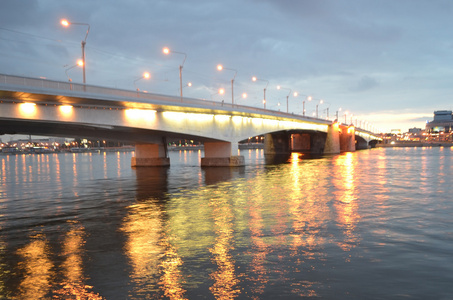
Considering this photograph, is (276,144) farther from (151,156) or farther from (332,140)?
(151,156)

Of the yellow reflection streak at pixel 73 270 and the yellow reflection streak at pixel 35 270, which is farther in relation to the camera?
the yellow reflection streak at pixel 35 270

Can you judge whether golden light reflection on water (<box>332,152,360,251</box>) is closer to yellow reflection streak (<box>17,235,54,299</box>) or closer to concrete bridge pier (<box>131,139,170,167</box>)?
yellow reflection streak (<box>17,235,54,299</box>)

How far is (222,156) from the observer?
56.6 metres

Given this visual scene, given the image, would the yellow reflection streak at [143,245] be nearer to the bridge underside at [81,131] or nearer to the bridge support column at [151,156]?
the bridge underside at [81,131]

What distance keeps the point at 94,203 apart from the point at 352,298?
18910mm

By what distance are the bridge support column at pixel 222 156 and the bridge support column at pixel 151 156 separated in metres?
7.97

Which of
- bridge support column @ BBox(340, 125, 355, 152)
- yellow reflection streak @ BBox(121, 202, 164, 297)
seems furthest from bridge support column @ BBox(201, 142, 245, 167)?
bridge support column @ BBox(340, 125, 355, 152)

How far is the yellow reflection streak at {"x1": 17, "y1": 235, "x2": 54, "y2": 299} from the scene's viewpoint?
338 inches

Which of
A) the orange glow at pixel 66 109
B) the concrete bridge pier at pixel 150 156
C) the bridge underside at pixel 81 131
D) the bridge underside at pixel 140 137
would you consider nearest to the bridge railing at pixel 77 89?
the orange glow at pixel 66 109

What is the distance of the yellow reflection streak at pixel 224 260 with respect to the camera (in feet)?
27.8

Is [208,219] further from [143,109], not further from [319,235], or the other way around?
[143,109]

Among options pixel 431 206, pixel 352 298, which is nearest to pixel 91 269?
pixel 352 298

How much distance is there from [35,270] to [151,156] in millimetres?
53101

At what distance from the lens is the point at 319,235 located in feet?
44.3
